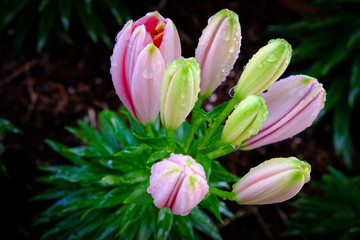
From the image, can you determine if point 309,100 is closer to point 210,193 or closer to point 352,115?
point 210,193

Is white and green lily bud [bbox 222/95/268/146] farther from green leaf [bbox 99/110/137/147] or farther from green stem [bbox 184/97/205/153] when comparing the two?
green leaf [bbox 99/110/137/147]

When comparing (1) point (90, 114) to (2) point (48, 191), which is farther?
(1) point (90, 114)

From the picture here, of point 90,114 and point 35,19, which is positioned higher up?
Result: point 35,19

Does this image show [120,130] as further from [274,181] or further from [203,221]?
[274,181]

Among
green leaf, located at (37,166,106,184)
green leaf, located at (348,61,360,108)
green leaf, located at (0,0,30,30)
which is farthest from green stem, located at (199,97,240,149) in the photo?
green leaf, located at (0,0,30,30)

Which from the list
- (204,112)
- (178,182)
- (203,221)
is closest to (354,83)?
(203,221)

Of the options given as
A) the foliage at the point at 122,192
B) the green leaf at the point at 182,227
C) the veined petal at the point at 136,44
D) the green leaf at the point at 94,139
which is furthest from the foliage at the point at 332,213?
the veined petal at the point at 136,44

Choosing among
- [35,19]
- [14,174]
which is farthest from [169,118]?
[35,19]
